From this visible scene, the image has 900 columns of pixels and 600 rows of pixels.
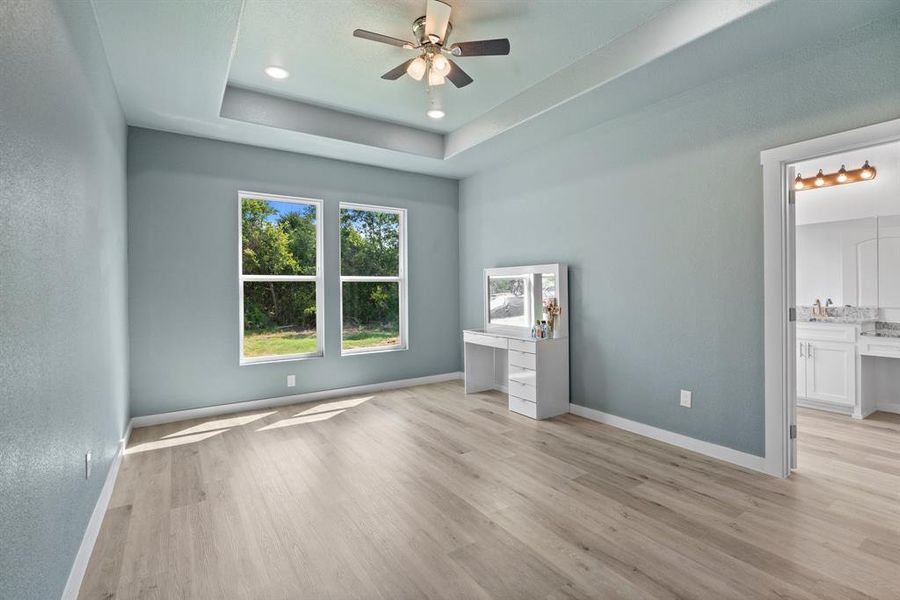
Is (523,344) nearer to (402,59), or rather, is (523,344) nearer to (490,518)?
(490,518)

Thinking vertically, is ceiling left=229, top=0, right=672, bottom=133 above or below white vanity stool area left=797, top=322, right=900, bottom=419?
above

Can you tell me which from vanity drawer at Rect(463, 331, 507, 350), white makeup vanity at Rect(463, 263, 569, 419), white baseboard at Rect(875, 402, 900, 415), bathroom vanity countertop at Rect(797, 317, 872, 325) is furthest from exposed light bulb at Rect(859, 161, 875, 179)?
vanity drawer at Rect(463, 331, 507, 350)

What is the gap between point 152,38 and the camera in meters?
2.56

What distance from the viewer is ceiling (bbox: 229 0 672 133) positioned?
2662mm

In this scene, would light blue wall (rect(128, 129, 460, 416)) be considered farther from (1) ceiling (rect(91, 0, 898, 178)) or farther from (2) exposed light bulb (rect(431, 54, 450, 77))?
(2) exposed light bulb (rect(431, 54, 450, 77))

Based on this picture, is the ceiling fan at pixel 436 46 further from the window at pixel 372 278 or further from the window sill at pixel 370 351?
the window sill at pixel 370 351

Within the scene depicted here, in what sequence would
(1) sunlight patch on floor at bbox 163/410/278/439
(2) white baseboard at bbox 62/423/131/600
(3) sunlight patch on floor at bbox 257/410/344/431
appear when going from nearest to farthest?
(2) white baseboard at bbox 62/423/131/600 → (1) sunlight patch on floor at bbox 163/410/278/439 → (3) sunlight patch on floor at bbox 257/410/344/431

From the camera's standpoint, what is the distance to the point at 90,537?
2.06 meters

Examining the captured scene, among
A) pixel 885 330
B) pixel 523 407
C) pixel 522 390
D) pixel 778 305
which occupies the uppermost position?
pixel 778 305

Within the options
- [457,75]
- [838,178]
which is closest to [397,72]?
[457,75]

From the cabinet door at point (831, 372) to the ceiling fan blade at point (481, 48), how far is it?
424 centimetres

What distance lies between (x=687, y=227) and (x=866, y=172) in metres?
2.64

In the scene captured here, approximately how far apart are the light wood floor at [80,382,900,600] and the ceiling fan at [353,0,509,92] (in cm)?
271

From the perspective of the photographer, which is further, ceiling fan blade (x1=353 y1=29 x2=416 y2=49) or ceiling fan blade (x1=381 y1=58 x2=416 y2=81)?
ceiling fan blade (x1=381 y1=58 x2=416 y2=81)
